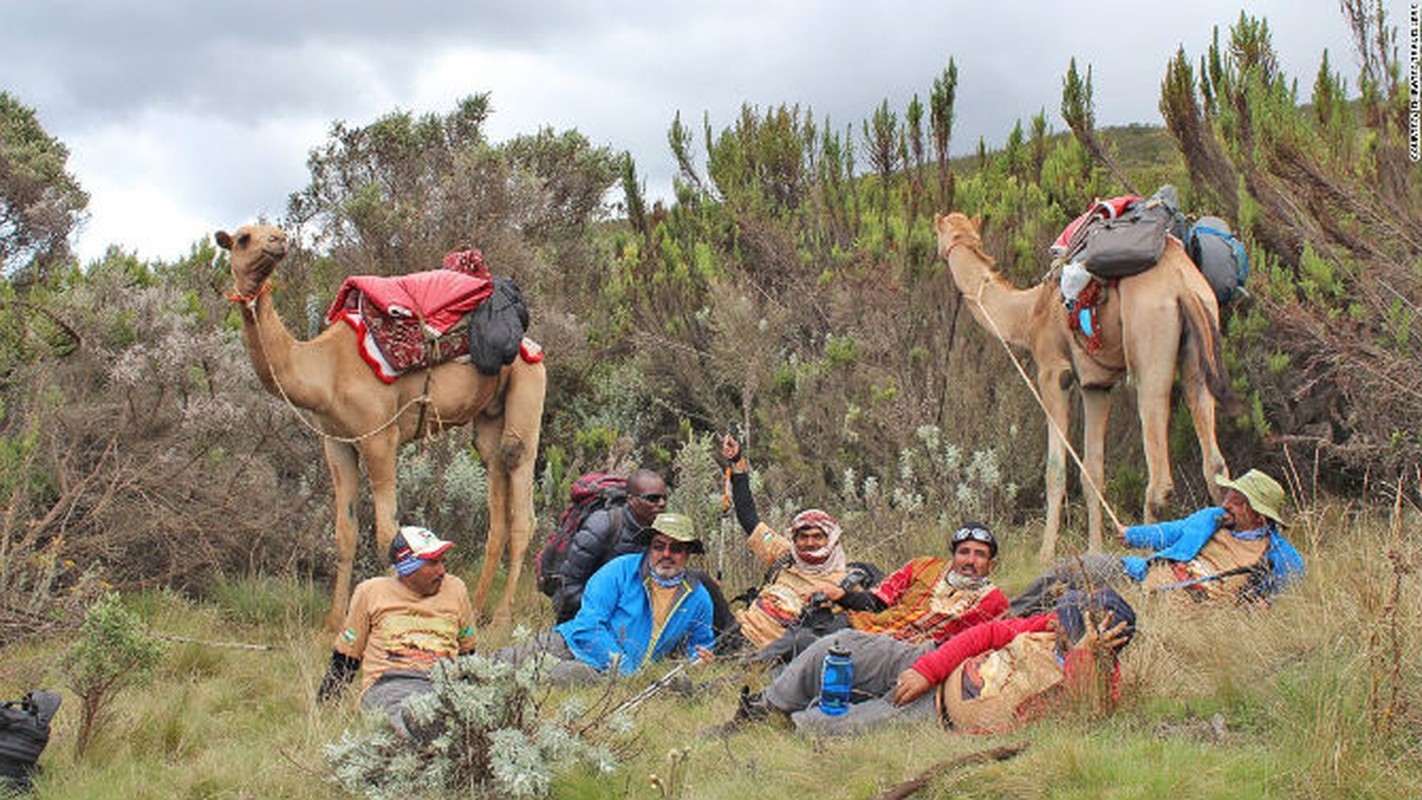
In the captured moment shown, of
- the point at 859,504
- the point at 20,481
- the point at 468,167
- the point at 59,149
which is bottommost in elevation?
the point at 859,504

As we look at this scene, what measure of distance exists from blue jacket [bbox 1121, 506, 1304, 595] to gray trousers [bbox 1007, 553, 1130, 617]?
0.26 feet

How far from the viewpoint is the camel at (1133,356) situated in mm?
9352

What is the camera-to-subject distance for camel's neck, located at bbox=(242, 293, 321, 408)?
8.88 m

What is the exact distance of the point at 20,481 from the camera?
29.9ft

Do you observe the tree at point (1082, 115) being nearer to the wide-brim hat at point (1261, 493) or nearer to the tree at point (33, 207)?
the wide-brim hat at point (1261, 493)

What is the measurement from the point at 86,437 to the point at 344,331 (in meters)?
2.57

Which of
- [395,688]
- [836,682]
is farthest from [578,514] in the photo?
[836,682]

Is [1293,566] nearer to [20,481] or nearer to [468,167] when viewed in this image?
[20,481]

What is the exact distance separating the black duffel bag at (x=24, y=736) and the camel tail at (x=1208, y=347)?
6.64 meters

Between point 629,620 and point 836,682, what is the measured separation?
2.00 metres

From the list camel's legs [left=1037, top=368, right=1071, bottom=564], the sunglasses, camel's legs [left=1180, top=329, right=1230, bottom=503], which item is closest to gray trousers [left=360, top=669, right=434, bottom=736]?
the sunglasses

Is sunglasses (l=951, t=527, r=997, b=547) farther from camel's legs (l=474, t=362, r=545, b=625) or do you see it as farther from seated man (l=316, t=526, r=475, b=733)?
camel's legs (l=474, t=362, r=545, b=625)

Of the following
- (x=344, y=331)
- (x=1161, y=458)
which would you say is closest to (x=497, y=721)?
(x=344, y=331)

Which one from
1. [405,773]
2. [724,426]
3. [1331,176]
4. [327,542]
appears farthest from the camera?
[724,426]
